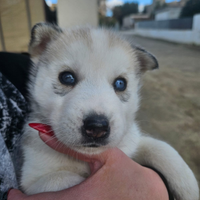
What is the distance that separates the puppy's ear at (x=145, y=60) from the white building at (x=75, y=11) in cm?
431

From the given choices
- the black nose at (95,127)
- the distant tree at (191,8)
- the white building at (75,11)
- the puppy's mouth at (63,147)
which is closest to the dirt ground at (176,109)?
the puppy's mouth at (63,147)

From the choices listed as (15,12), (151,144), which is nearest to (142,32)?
(15,12)

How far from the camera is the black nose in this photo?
1.15 m

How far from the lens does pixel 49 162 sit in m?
1.54

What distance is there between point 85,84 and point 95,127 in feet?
1.22

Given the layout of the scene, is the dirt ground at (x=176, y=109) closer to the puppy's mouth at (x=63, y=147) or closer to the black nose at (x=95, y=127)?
the puppy's mouth at (x=63, y=147)

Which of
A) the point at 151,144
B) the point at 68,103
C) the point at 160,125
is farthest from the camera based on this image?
the point at 160,125

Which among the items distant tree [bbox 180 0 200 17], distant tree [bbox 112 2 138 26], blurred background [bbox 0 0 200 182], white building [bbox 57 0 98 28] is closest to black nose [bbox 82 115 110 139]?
blurred background [bbox 0 0 200 182]

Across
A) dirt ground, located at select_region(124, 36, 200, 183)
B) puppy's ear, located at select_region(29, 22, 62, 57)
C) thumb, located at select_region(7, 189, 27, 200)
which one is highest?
puppy's ear, located at select_region(29, 22, 62, 57)

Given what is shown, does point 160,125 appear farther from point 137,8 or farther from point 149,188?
point 137,8

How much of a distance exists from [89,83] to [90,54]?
22cm

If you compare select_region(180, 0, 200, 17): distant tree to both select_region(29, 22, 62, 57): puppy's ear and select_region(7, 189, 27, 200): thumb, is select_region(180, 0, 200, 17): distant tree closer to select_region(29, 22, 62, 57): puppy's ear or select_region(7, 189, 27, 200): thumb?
select_region(29, 22, 62, 57): puppy's ear

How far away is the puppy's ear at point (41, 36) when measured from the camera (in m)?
1.67

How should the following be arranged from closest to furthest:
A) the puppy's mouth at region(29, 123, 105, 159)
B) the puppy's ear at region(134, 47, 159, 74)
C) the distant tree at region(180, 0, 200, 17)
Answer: the puppy's mouth at region(29, 123, 105, 159)
the puppy's ear at region(134, 47, 159, 74)
the distant tree at region(180, 0, 200, 17)
